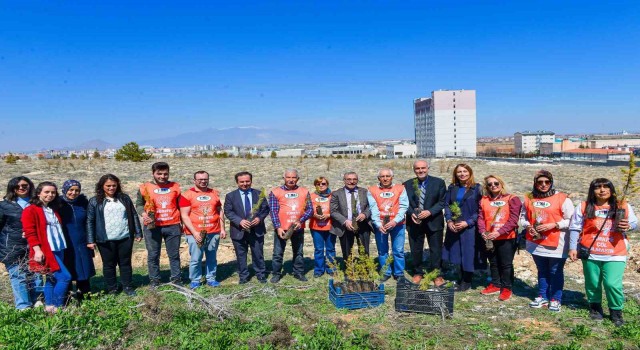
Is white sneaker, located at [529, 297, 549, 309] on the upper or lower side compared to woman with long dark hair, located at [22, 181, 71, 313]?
lower

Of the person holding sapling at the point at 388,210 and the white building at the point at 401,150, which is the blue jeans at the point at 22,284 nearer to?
the person holding sapling at the point at 388,210

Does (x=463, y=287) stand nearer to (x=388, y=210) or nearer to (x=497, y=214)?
(x=497, y=214)

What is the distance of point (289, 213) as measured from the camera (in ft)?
21.7

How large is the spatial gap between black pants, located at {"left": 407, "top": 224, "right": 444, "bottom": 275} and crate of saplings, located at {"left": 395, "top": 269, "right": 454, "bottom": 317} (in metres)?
1.30

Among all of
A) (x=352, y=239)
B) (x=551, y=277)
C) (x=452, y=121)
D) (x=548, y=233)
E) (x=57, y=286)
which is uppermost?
(x=452, y=121)

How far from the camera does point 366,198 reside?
670cm

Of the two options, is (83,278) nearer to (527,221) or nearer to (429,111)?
(527,221)

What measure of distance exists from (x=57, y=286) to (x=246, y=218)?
2.59 meters

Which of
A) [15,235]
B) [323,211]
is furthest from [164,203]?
[323,211]

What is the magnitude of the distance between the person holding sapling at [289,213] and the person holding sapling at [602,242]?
11.9 feet

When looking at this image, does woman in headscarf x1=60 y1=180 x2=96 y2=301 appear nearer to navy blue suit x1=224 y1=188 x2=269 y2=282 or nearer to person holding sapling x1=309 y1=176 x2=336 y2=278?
navy blue suit x1=224 y1=188 x2=269 y2=282

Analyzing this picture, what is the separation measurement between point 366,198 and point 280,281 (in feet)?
6.23

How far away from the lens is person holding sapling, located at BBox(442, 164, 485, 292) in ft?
19.8

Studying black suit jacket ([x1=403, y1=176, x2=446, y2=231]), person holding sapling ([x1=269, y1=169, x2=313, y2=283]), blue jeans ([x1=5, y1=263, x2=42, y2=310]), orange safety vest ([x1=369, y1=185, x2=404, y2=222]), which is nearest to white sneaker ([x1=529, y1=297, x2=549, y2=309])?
black suit jacket ([x1=403, y1=176, x2=446, y2=231])
